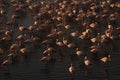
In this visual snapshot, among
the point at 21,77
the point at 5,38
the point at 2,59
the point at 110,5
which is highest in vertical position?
the point at 110,5

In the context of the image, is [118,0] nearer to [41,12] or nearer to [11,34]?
[41,12]

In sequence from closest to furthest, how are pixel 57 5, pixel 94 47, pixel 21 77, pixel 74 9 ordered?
pixel 21 77, pixel 94 47, pixel 74 9, pixel 57 5

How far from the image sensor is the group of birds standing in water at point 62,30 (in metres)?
45.5

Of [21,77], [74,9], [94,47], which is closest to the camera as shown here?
[21,77]

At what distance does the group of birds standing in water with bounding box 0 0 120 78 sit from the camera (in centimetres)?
4550

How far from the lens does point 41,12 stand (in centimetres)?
5684

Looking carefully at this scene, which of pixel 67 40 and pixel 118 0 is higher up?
pixel 118 0

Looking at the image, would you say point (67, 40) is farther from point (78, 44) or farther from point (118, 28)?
point (118, 28)

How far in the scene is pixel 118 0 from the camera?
5925 cm

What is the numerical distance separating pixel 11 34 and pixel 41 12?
289 inches

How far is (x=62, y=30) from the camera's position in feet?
169

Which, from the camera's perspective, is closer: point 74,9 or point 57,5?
point 74,9

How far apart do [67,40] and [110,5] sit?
11.9 metres

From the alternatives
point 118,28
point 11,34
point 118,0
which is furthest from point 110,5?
point 11,34
